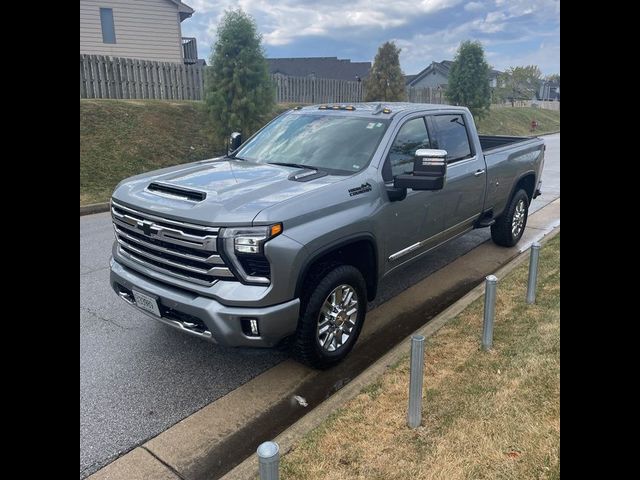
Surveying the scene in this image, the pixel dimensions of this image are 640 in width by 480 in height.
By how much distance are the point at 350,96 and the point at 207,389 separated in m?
23.2

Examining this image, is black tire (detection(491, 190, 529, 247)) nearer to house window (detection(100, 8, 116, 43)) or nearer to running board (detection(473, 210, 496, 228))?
running board (detection(473, 210, 496, 228))


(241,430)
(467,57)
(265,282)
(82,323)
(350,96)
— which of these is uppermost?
(467,57)

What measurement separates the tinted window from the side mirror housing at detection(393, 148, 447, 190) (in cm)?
36

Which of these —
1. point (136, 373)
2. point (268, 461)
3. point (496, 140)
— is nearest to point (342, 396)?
point (268, 461)

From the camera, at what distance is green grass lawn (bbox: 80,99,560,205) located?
11742 millimetres

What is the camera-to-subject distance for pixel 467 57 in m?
26.4

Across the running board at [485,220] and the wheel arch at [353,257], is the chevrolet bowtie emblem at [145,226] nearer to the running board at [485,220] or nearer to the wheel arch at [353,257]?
the wheel arch at [353,257]

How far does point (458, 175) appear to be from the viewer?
201 inches

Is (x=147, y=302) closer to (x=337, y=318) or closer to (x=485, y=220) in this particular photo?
(x=337, y=318)

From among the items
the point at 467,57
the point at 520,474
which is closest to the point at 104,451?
the point at 520,474

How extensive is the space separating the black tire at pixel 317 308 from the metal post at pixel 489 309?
93 cm

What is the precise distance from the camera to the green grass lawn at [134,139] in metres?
11.7

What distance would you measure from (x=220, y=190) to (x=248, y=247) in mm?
606
